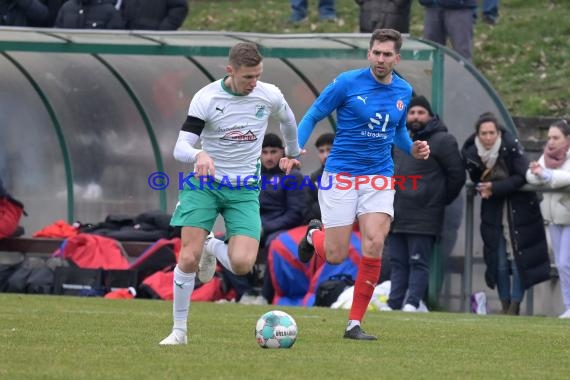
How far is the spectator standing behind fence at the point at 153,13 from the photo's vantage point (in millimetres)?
18609

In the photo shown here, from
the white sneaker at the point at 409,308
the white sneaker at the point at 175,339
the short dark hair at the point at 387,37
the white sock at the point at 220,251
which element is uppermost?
the short dark hair at the point at 387,37

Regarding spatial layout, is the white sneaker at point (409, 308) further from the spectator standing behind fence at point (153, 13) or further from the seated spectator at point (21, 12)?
the seated spectator at point (21, 12)

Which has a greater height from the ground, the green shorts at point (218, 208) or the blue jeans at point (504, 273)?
the green shorts at point (218, 208)

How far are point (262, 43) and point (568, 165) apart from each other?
13.5 ft

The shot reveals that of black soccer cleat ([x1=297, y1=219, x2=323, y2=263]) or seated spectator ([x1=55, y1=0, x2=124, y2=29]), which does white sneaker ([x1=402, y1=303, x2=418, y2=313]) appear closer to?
black soccer cleat ([x1=297, y1=219, x2=323, y2=263])

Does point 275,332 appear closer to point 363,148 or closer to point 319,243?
point 363,148

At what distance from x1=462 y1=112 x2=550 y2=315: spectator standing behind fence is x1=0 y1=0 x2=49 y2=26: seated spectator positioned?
668cm

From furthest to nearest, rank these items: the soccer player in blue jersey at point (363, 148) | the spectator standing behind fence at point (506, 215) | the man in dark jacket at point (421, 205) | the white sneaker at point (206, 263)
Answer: the man in dark jacket at point (421, 205) → the spectator standing behind fence at point (506, 215) → the soccer player in blue jersey at point (363, 148) → the white sneaker at point (206, 263)

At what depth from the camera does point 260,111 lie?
9516 millimetres

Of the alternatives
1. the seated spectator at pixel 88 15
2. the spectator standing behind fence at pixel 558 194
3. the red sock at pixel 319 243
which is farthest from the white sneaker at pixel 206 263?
the seated spectator at pixel 88 15

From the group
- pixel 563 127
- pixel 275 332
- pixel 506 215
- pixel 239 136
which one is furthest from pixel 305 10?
pixel 275 332

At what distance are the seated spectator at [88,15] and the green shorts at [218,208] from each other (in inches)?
361

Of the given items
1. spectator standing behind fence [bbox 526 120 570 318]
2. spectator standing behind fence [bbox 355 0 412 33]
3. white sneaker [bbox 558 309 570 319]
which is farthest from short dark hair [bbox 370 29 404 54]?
spectator standing behind fence [bbox 355 0 412 33]

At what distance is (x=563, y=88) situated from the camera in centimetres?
2095
